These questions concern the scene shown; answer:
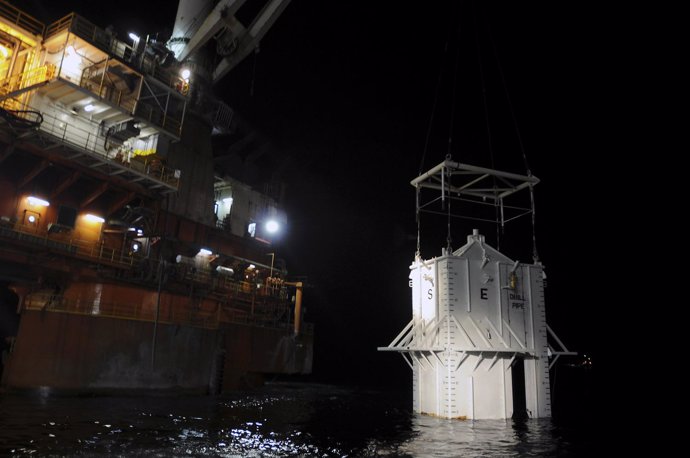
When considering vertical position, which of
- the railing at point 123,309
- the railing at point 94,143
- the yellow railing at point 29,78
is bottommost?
the railing at point 123,309

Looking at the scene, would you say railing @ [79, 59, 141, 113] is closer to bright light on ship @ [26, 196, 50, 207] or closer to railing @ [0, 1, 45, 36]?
railing @ [0, 1, 45, 36]

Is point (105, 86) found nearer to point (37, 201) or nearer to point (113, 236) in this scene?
point (37, 201)

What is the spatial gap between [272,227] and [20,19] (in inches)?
1050

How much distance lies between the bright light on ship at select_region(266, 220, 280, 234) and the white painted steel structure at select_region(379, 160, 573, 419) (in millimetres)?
30420

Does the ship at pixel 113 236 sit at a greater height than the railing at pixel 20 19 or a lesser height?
lesser

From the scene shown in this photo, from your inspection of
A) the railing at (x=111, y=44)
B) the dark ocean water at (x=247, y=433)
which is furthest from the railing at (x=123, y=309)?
the railing at (x=111, y=44)

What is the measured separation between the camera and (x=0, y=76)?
91.5 ft

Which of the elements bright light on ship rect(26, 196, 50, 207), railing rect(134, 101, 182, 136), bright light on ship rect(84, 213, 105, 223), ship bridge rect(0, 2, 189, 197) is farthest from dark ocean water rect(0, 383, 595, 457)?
railing rect(134, 101, 182, 136)

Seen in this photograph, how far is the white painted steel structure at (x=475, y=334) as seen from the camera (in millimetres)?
17000

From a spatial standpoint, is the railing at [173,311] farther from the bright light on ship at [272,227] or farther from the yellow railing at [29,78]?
the yellow railing at [29,78]

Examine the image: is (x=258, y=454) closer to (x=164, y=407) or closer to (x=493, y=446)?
(x=493, y=446)

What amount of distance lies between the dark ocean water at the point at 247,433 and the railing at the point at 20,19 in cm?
2119

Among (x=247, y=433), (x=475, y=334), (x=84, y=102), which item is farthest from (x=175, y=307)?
(x=475, y=334)

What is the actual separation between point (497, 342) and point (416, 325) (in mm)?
3192
